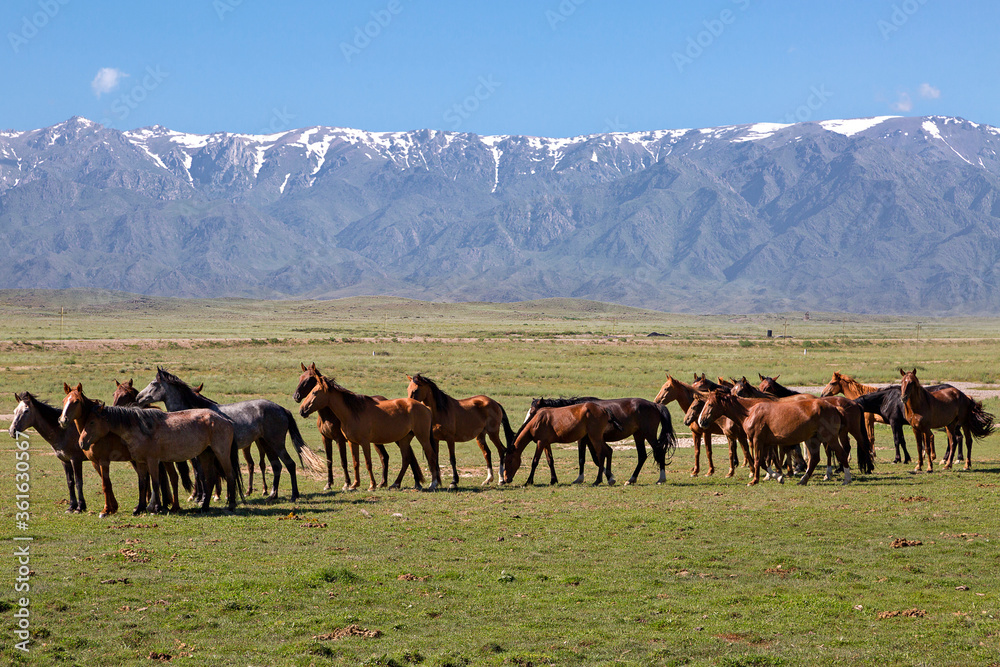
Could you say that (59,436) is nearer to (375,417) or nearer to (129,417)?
(129,417)

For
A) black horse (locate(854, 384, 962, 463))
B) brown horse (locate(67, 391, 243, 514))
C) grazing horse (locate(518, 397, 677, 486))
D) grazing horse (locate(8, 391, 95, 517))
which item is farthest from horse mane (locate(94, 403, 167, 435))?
black horse (locate(854, 384, 962, 463))

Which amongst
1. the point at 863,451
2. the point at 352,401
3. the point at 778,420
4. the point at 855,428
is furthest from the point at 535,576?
the point at 863,451

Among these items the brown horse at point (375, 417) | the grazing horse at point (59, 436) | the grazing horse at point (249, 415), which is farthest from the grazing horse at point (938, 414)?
the grazing horse at point (59, 436)

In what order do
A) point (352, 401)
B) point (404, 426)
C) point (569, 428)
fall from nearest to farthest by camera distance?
point (352, 401) < point (404, 426) < point (569, 428)

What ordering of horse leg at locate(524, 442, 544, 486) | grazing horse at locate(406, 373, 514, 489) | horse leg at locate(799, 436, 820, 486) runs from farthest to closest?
grazing horse at locate(406, 373, 514, 489)
horse leg at locate(524, 442, 544, 486)
horse leg at locate(799, 436, 820, 486)

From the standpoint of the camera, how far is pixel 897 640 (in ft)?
29.9

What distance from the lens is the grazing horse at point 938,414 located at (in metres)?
20.9

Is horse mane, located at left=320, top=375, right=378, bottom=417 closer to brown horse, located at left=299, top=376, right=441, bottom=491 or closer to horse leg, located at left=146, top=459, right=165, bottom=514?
brown horse, located at left=299, top=376, right=441, bottom=491

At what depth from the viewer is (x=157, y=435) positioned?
15.0 metres

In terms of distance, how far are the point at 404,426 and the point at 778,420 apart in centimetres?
739

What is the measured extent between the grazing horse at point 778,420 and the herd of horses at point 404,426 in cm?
2

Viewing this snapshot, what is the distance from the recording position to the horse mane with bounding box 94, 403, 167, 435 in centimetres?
1471

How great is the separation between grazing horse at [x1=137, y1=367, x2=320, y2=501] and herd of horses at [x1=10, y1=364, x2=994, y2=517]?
22 mm

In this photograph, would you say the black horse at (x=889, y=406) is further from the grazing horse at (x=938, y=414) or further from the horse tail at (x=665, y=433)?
the horse tail at (x=665, y=433)
